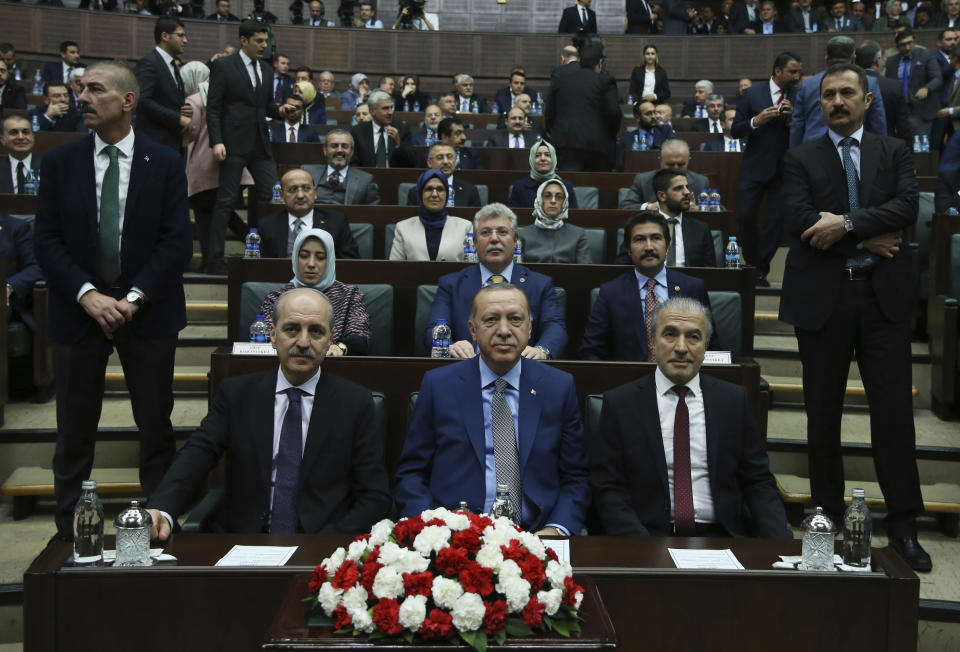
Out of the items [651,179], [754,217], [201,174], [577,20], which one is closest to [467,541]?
[651,179]

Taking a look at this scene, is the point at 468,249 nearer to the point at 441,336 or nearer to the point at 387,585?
the point at 441,336

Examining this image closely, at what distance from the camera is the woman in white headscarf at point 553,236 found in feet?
15.6

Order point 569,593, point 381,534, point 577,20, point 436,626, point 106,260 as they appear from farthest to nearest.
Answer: point 577,20, point 106,260, point 381,534, point 569,593, point 436,626

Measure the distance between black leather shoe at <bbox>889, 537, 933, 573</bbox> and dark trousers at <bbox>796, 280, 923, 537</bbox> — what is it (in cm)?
2

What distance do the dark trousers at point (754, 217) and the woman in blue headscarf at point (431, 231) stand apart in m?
1.58

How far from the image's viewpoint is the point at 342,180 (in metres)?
5.87

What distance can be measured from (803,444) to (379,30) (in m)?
10.7

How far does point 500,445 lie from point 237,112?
3.81 m

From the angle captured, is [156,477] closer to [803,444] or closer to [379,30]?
[803,444]

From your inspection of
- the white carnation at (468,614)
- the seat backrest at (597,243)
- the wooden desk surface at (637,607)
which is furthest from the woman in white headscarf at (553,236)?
the white carnation at (468,614)

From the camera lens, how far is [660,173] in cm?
492

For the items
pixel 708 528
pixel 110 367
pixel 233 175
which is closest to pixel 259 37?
pixel 233 175

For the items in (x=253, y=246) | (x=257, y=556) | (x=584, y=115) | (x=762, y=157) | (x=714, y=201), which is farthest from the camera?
(x=584, y=115)

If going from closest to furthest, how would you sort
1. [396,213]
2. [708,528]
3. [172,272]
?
[708,528]
[172,272]
[396,213]
